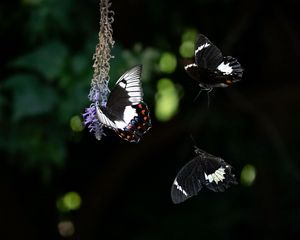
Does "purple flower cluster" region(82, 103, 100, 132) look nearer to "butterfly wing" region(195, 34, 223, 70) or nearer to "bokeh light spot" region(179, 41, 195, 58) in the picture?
"butterfly wing" region(195, 34, 223, 70)

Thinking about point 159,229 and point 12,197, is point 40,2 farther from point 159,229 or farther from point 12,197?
point 159,229

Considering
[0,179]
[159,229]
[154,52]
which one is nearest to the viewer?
[154,52]

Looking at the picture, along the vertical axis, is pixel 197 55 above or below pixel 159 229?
below

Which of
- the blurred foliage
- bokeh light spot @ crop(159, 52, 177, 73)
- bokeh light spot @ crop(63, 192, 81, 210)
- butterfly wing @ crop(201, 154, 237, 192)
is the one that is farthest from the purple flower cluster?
bokeh light spot @ crop(63, 192, 81, 210)

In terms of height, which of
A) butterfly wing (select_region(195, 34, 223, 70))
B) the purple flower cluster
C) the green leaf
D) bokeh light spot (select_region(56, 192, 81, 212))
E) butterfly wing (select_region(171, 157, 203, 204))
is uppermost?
the green leaf

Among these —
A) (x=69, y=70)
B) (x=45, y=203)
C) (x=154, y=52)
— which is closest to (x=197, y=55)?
(x=69, y=70)

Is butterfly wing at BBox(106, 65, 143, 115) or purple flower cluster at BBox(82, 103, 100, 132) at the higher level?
butterfly wing at BBox(106, 65, 143, 115)
